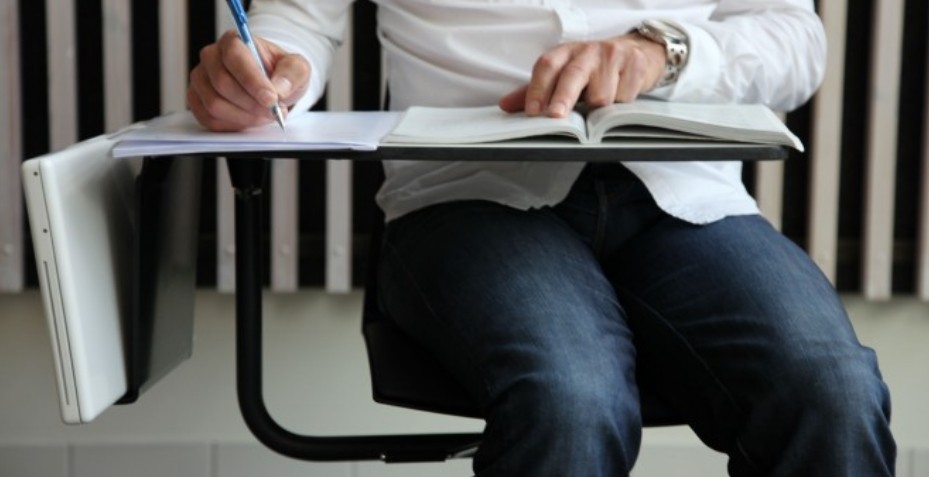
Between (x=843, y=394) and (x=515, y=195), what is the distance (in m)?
0.39

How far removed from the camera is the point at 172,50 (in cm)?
213

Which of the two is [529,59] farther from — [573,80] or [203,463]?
[203,463]

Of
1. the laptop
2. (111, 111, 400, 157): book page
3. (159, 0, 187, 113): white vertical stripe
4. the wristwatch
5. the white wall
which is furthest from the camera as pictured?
the white wall

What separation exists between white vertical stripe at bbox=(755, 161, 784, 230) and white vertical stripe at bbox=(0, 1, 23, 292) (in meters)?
1.13

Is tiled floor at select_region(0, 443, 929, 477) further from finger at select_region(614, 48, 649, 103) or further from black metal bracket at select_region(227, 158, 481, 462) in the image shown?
finger at select_region(614, 48, 649, 103)

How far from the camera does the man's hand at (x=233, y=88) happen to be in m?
1.25

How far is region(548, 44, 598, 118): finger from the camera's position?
124 cm

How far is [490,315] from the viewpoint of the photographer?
4.16ft

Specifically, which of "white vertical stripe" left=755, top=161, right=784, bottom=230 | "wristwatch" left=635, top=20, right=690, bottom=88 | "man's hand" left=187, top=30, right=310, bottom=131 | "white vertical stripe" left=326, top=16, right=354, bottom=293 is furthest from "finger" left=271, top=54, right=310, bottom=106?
"white vertical stripe" left=755, top=161, right=784, bottom=230

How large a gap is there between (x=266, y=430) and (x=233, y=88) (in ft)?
1.34

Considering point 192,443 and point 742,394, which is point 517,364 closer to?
point 742,394

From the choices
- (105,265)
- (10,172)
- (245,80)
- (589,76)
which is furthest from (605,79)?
(10,172)

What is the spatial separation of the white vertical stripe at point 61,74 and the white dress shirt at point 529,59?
2.09 ft

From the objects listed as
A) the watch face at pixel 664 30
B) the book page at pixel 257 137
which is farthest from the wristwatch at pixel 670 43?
the book page at pixel 257 137
